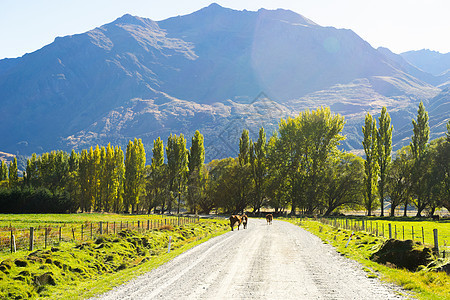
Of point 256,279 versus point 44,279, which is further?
point 44,279

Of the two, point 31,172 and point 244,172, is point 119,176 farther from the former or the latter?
point 244,172

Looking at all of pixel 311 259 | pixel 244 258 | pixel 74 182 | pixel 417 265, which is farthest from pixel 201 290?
pixel 74 182

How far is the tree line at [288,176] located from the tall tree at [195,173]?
0.27 metres

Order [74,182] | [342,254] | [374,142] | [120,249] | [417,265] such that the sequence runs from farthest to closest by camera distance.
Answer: [74,182] < [374,142] < [120,249] < [342,254] < [417,265]

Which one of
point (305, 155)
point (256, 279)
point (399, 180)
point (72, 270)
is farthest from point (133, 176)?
point (256, 279)

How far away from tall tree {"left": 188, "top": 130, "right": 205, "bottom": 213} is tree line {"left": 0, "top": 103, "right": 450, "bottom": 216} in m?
0.27

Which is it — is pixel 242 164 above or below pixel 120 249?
above

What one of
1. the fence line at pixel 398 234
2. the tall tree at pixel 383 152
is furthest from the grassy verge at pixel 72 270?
the tall tree at pixel 383 152

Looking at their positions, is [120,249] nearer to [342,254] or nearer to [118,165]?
[342,254]

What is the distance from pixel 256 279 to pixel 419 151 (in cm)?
8015

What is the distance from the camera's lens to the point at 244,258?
69.2 feet

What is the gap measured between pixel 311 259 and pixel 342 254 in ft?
10.8

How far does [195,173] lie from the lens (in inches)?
3612

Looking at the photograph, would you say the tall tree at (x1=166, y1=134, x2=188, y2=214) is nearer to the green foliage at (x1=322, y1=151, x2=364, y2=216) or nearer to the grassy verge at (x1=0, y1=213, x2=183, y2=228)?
the grassy verge at (x1=0, y1=213, x2=183, y2=228)
